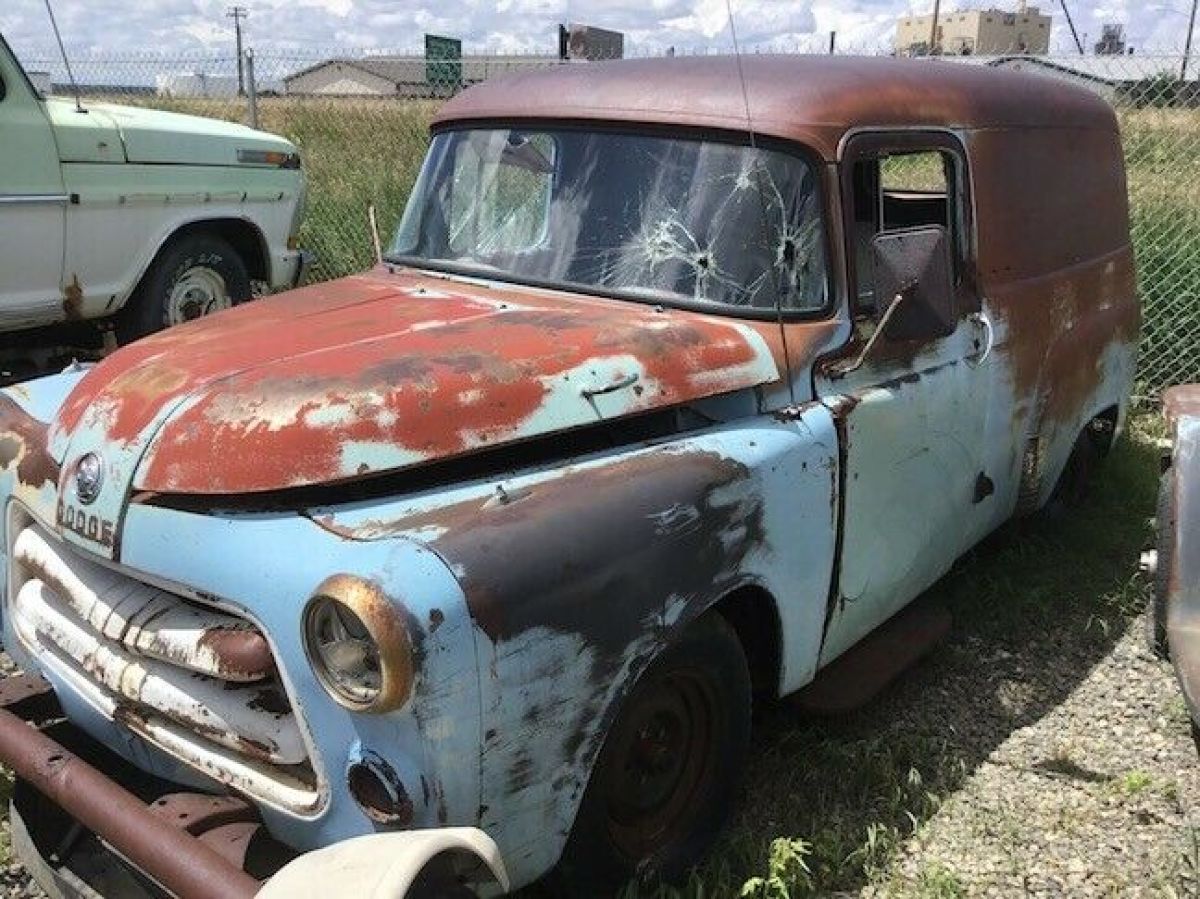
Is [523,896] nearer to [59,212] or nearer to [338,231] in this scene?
[59,212]

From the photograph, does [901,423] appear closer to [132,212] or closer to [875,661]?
[875,661]

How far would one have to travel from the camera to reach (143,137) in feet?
21.7

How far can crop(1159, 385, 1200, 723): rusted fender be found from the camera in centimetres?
316

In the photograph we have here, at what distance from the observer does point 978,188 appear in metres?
3.91

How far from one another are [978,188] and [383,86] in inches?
337

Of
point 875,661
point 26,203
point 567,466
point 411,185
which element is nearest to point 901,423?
point 875,661

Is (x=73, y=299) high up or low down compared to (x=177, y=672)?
up

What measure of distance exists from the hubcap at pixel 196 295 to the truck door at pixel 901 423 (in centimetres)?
462

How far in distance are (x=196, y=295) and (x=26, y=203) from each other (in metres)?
1.33

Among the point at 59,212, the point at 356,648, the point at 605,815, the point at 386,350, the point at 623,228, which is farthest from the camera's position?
the point at 59,212

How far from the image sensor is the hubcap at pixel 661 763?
2.68 metres

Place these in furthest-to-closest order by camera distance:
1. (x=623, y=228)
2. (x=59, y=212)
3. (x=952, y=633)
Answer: (x=59, y=212), (x=952, y=633), (x=623, y=228)

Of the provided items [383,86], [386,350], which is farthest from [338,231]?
[386,350]

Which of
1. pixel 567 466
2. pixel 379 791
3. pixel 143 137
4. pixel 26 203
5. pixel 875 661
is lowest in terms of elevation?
pixel 875 661
